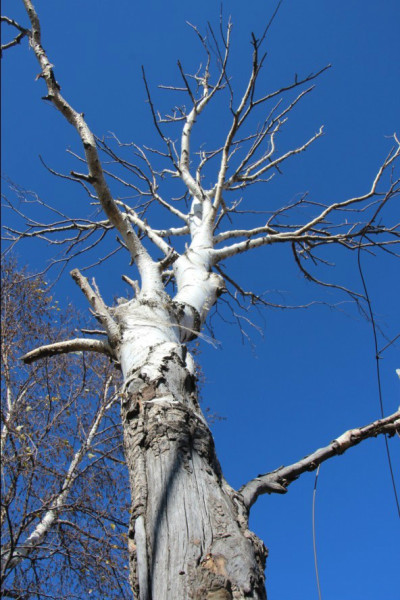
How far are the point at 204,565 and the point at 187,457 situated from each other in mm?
340

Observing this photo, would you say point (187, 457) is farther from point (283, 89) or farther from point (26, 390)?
point (26, 390)

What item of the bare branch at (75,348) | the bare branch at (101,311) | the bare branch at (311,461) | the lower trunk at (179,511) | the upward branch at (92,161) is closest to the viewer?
the lower trunk at (179,511)

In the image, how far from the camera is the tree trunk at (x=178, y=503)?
996 mm

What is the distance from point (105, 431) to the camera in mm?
5902

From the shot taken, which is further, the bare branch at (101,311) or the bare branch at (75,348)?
the bare branch at (75,348)

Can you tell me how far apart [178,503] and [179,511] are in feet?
0.08

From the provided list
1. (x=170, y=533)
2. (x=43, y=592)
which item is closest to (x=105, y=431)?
(x=43, y=592)

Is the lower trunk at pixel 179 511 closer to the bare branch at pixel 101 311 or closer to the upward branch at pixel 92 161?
the bare branch at pixel 101 311

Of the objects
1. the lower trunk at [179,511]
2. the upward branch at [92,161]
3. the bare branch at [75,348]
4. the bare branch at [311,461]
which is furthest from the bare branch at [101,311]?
the bare branch at [311,461]

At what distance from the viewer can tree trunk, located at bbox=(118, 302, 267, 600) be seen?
100 cm

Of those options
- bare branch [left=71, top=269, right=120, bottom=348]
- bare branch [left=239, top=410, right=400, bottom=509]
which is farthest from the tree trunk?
bare branch [left=71, top=269, right=120, bottom=348]

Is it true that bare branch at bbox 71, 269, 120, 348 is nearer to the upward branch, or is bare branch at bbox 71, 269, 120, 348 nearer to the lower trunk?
the upward branch

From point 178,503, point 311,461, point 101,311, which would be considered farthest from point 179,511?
point 101,311

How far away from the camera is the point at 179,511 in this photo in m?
1.14
